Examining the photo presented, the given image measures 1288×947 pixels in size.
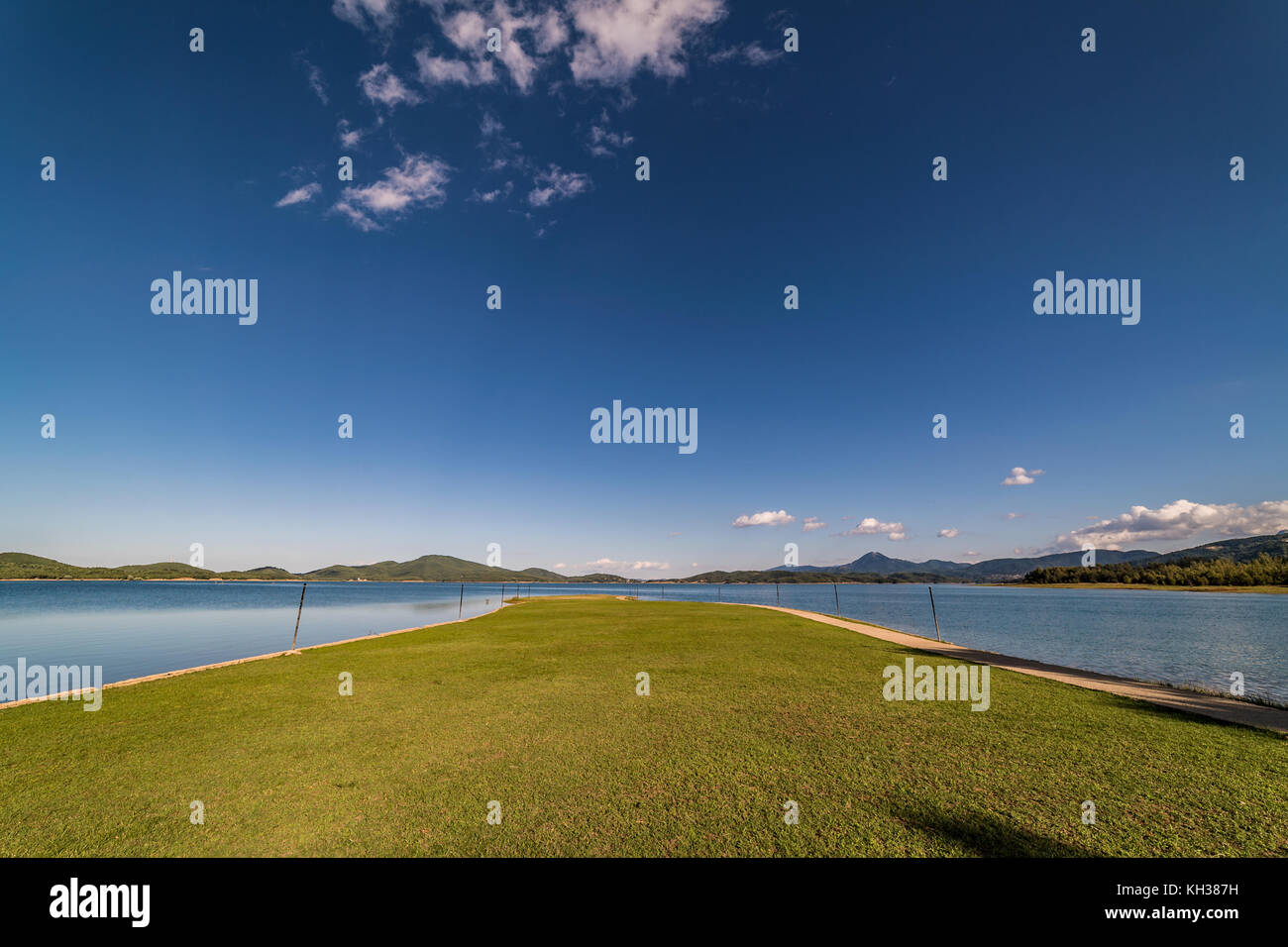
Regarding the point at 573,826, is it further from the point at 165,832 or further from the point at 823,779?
the point at 165,832

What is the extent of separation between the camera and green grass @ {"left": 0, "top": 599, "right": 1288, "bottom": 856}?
5066 millimetres

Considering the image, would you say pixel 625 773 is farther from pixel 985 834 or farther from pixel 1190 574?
pixel 1190 574

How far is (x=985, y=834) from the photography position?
16.9ft

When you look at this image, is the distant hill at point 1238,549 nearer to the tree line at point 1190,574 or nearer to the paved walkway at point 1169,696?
the tree line at point 1190,574

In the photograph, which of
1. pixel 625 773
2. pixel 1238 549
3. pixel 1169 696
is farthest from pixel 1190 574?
pixel 625 773

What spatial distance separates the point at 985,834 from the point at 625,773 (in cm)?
432

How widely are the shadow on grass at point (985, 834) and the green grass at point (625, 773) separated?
1.2 inches

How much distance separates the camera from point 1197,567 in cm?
11625

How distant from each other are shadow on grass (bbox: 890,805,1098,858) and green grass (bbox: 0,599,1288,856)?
0.03 meters

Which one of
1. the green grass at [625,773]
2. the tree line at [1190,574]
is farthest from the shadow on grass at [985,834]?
the tree line at [1190,574]
